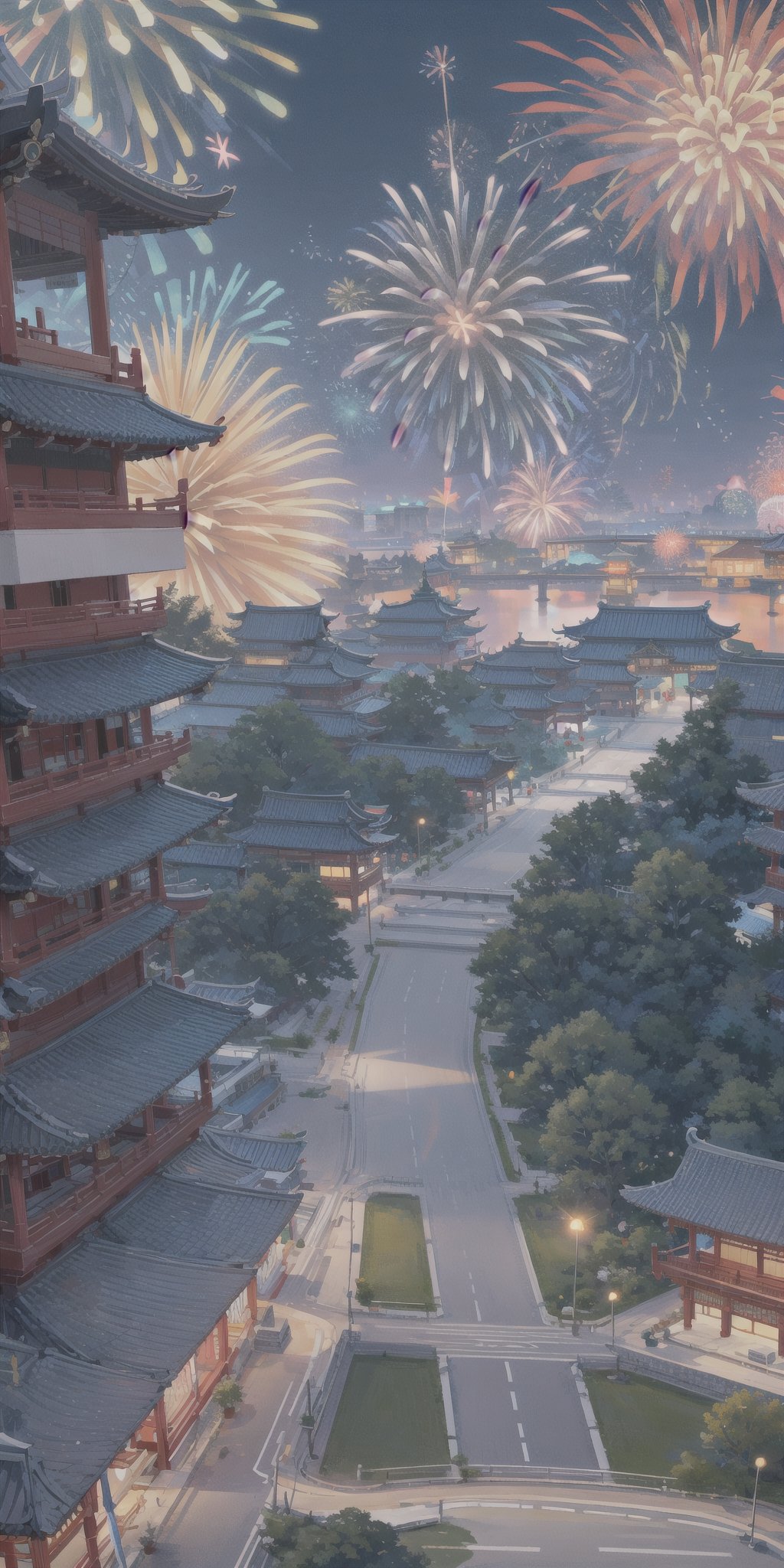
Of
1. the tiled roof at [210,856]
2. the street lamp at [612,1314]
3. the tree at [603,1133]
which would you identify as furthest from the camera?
the tiled roof at [210,856]

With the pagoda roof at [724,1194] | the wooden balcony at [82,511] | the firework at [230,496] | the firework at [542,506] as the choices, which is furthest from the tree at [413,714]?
the firework at [542,506]

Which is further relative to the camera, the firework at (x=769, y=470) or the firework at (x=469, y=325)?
the firework at (x=769, y=470)

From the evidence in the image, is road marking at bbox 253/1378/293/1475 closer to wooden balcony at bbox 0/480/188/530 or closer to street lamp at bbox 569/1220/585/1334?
street lamp at bbox 569/1220/585/1334

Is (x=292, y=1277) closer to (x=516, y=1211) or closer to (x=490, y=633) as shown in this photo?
(x=516, y=1211)

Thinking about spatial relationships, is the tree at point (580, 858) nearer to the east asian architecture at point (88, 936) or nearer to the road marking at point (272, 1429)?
the east asian architecture at point (88, 936)

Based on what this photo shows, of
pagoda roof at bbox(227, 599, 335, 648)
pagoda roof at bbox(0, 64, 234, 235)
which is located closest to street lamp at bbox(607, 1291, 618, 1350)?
pagoda roof at bbox(0, 64, 234, 235)
